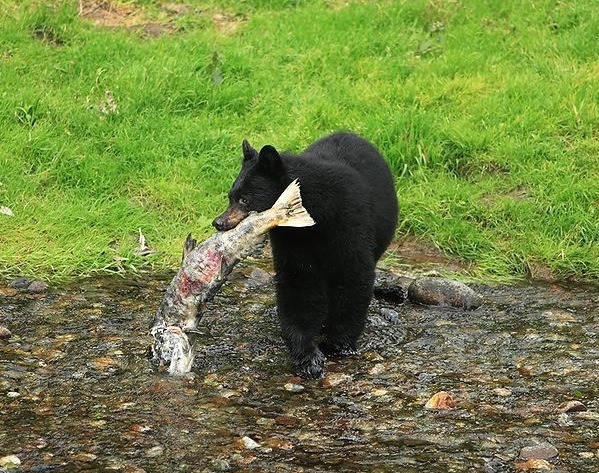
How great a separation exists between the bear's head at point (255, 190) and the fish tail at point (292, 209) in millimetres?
201

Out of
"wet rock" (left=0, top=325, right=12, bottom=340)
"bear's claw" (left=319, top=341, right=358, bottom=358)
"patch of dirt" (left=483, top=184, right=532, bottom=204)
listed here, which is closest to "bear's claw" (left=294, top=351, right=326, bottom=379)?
"bear's claw" (left=319, top=341, right=358, bottom=358)

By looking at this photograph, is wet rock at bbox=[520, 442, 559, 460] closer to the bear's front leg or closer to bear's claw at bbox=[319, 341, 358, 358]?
the bear's front leg

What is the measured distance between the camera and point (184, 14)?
33.7 ft

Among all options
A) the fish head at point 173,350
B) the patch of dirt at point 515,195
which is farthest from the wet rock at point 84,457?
the patch of dirt at point 515,195

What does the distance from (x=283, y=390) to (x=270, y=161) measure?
118cm

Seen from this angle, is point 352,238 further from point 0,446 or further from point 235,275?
point 0,446

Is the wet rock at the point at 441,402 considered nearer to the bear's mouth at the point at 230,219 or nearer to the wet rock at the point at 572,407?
the wet rock at the point at 572,407

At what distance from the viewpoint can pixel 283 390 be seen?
5062mm

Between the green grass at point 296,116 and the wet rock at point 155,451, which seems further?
the green grass at point 296,116

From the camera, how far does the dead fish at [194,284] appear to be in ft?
16.9

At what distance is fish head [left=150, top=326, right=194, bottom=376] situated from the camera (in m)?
5.16

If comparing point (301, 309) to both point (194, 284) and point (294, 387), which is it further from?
point (194, 284)

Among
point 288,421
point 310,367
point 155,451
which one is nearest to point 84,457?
point 155,451

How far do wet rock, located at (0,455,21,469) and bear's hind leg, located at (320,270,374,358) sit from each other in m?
1.99
